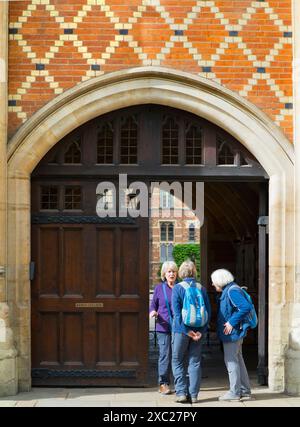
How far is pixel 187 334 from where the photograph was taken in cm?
805

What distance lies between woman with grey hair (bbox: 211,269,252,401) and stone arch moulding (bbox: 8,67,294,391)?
0.86 m

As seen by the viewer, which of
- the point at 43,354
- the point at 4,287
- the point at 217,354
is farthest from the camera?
the point at 217,354

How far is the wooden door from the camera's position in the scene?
9.08 meters

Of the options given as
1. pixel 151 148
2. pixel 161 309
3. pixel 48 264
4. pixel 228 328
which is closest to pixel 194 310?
pixel 228 328

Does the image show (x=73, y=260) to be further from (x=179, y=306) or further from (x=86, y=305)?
(x=179, y=306)

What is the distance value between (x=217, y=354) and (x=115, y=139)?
4821 millimetres

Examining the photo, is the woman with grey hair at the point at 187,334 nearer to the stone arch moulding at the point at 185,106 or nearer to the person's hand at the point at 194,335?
the person's hand at the point at 194,335

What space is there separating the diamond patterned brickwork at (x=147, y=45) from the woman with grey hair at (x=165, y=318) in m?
2.13

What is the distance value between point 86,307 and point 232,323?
1917 mm

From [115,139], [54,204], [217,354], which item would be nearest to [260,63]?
[115,139]

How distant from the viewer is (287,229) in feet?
29.1

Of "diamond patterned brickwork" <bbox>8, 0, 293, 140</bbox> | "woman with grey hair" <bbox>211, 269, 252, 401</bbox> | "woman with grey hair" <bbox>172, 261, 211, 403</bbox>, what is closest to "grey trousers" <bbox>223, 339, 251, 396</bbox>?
"woman with grey hair" <bbox>211, 269, 252, 401</bbox>
